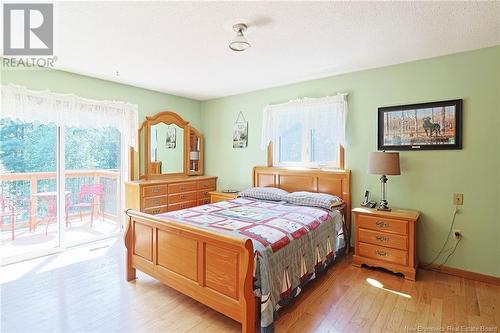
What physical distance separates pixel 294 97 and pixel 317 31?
1631 millimetres

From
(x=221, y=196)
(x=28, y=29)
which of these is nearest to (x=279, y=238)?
(x=221, y=196)

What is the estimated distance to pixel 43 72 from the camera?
125 inches

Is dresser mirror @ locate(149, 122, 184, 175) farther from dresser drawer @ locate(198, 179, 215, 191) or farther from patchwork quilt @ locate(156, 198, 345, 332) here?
patchwork quilt @ locate(156, 198, 345, 332)

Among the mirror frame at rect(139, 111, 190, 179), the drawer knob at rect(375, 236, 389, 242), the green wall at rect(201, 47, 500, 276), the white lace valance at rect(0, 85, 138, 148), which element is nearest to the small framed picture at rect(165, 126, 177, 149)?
the mirror frame at rect(139, 111, 190, 179)

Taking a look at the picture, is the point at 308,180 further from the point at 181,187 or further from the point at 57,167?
the point at 57,167

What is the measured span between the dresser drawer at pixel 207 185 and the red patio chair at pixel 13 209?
236cm

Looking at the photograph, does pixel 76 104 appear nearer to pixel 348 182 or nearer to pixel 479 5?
pixel 348 182

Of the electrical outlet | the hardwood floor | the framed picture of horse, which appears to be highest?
the framed picture of horse

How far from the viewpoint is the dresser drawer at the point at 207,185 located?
4.64 metres

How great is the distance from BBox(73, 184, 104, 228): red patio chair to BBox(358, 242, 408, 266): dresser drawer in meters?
3.84

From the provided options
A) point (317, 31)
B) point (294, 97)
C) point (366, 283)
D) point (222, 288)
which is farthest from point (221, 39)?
point (366, 283)

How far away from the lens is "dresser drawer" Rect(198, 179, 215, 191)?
4.64 metres

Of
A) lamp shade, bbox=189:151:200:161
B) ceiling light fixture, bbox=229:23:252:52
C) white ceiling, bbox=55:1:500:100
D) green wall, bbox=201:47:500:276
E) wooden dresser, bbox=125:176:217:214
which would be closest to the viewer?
white ceiling, bbox=55:1:500:100

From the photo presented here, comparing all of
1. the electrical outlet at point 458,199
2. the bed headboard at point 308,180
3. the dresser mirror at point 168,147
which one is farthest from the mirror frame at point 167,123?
the electrical outlet at point 458,199
